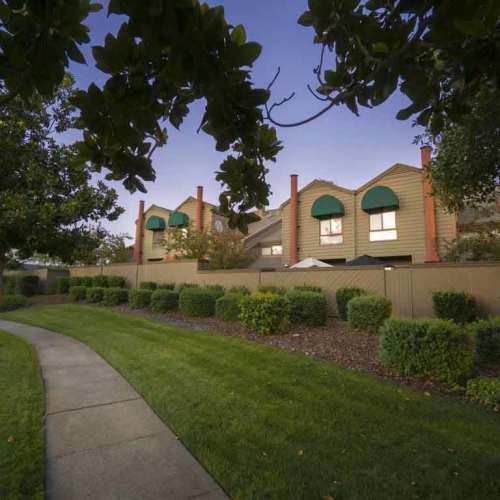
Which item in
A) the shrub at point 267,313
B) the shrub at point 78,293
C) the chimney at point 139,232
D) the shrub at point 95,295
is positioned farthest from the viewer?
the chimney at point 139,232

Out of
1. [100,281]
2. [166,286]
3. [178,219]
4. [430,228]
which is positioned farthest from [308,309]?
[178,219]

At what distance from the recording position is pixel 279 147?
7.54 ft

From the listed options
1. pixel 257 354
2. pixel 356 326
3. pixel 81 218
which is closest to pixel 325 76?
pixel 257 354

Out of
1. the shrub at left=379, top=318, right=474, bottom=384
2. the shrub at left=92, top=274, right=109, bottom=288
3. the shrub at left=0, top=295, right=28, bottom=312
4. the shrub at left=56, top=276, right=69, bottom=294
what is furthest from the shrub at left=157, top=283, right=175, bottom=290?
the shrub at left=379, top=318, right=474, bottom=384

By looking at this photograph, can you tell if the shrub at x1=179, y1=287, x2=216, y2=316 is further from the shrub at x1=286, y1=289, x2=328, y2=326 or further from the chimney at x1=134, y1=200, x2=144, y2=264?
the chimney at x1=134, y1=200, x2=144, y2=264

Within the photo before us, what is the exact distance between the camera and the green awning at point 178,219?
26.8 meters

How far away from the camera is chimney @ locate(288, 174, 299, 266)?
69.2 ft

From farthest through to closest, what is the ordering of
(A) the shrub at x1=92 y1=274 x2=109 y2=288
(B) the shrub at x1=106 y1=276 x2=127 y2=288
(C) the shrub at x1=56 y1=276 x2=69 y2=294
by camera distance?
(C) the shrub at x1=56 y1=276 x2=69 y2=294
(A) the shrub at x1=92 y1=274 x2=109 y2=288
(B) the shrub at x1=106 y1=276 x2=127 y2=288

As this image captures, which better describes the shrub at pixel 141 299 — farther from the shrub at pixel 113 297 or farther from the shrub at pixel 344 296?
the shrub at pixel 344 296

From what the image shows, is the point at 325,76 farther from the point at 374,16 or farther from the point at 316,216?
the point at 316,216

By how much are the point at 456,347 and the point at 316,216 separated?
52.4 ft

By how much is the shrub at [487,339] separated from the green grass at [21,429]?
20.3 ft

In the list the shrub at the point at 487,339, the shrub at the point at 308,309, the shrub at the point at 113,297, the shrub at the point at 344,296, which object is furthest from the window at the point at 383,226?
the shrub at the point at 113,297

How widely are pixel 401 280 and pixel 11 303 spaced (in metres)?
16.1
